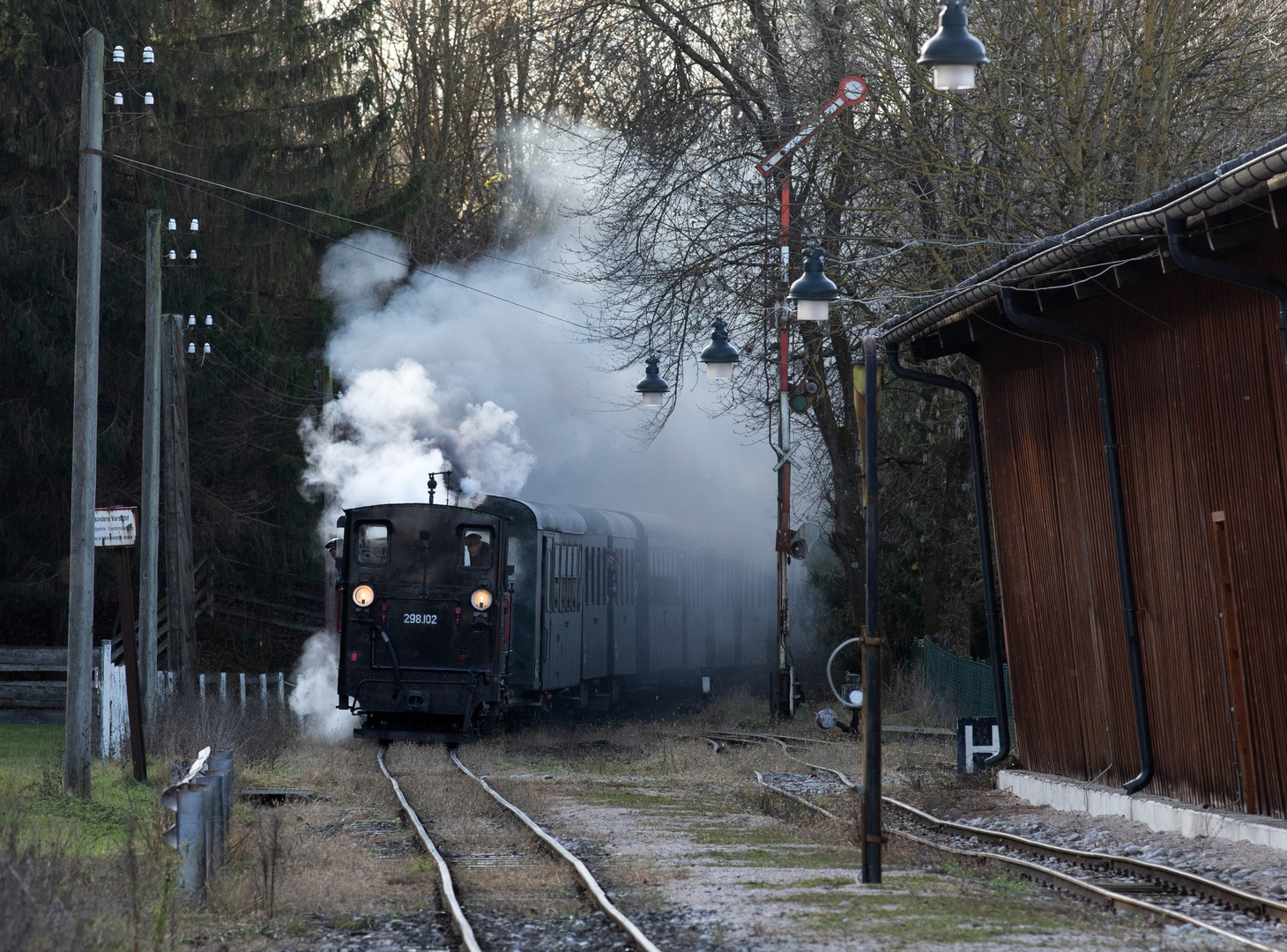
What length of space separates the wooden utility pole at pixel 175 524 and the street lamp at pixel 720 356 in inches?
314

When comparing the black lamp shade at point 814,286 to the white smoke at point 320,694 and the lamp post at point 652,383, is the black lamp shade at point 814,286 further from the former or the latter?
the white smoke at point 320,694

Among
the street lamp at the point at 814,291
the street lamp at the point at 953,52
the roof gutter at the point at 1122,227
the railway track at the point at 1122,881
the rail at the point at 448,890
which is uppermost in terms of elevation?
the street lamp at the point at 953,52

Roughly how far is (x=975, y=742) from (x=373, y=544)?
717 cm

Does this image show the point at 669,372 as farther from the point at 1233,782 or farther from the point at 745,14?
the point at 1233,782

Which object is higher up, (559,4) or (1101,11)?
(559,4)

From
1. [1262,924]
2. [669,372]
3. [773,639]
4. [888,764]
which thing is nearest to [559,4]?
[669,372]

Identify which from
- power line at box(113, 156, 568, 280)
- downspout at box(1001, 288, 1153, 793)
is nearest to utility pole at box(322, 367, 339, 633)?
power line at box(113, 156, 568, 280)

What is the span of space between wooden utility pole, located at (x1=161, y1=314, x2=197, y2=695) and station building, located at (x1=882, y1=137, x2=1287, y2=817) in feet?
36.1

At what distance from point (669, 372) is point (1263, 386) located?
14062 mm

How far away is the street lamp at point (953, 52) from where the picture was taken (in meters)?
10.6

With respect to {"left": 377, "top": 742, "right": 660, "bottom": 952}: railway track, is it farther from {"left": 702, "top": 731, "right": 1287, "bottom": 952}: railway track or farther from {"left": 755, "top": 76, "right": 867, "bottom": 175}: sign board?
{"left": 755, "top": 76, "right": 867, "bottom": 175}: sign board

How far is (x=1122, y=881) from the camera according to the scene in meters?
9.20

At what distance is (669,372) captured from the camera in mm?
23672

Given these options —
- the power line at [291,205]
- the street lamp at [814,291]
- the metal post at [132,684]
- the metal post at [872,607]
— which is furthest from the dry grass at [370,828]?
the power line at [291,205]
